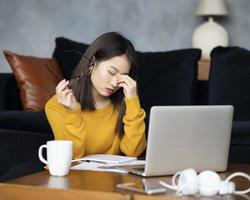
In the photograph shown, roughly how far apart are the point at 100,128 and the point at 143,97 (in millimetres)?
1006

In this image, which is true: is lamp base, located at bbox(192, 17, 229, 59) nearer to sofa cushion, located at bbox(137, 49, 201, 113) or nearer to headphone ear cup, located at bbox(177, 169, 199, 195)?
sofa cushion, located at bbox(137, 49, 201, 113)

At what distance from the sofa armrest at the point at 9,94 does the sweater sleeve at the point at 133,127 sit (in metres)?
1.19

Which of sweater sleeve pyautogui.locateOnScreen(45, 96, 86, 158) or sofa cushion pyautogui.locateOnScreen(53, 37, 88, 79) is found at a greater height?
sofa cushion pyautogui.locateOnScreen(53, 37, 88, 79)

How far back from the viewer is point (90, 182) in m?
1.45

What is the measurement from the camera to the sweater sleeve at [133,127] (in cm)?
207

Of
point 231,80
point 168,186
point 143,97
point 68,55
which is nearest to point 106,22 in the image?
point 68,55

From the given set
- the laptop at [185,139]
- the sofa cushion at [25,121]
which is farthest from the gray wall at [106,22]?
the laptop at [185,139]

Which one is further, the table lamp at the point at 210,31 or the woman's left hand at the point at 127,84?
the table lamp at the point at 210,31

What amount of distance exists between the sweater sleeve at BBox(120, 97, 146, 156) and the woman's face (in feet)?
0.26

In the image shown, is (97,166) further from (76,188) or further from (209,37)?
(209,37)

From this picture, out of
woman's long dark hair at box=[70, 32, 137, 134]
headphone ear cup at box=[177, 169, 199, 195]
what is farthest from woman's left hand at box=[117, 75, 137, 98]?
headphone ear cup at box=[177, 169, 199, 195]

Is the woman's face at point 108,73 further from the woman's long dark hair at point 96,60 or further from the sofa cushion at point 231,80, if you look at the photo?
the sofa cushion at point 231,80

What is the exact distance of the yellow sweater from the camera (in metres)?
1.99

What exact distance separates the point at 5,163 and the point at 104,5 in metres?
1.52
